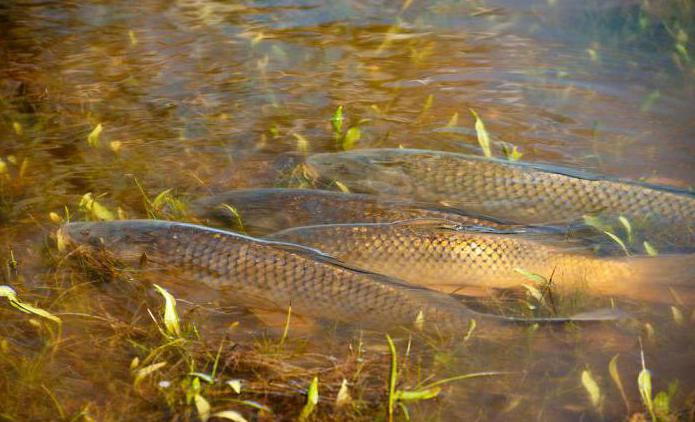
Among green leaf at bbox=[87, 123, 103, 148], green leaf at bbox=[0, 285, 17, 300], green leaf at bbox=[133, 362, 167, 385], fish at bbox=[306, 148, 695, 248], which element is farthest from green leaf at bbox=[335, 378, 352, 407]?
green leaf at bbox=[87, 123, 103, 148]

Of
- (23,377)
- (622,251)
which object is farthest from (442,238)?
(23,377)

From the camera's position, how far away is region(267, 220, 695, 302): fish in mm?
3918

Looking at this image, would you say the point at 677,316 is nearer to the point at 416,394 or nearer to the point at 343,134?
the point at 416,394

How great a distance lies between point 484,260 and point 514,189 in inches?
28.7

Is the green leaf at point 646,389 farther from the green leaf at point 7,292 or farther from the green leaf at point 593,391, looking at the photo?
the green leaf at point 7,292

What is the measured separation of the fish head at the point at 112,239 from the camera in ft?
13.5

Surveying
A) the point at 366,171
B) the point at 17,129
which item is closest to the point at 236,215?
the point at 366,171

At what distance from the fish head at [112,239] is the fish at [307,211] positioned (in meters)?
0.56

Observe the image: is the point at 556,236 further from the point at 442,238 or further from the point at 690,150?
the point at 690,150

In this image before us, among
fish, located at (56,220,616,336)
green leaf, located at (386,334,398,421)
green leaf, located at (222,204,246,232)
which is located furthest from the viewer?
green leaf, located at (222,204,246,232)

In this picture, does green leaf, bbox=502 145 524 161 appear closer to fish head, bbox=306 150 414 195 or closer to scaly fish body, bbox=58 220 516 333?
fish head, bbox=306 150 414 195

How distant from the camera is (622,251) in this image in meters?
4.24

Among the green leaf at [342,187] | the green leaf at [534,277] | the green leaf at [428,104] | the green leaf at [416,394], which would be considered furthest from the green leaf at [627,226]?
the green leaf at [428,104]

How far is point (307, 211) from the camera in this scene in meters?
4.44
